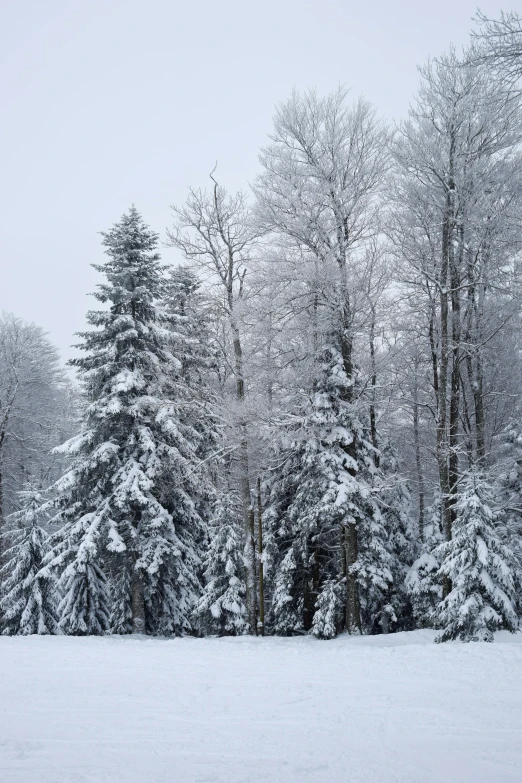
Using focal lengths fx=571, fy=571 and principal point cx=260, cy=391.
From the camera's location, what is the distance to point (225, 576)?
18.2 m

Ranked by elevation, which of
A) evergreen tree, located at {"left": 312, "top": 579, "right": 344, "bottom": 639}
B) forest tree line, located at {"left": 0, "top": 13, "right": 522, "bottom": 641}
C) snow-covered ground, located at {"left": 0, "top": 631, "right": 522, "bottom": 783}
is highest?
forest tree line, located at {"left": 0, "top": 13, "right": 522, "bottom": 641}

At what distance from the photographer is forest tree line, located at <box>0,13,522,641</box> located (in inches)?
541

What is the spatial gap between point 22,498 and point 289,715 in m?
16.3

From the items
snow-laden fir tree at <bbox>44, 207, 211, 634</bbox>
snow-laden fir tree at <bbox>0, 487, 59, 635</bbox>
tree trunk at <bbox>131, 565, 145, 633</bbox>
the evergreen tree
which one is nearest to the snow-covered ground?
the evergreen tree

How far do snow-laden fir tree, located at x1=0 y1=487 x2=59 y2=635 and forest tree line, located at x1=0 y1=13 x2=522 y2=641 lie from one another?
76mm

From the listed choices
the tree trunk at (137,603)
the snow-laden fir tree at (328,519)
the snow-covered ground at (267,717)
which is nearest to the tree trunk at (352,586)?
the snow-laden fir tree at (328,519)

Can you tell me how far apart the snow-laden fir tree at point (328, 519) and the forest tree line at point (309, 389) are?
Answer: 7 centimetres

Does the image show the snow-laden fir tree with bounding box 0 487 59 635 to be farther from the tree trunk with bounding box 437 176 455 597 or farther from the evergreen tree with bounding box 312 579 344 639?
the tree trunk with bounding box 437 176 455 597

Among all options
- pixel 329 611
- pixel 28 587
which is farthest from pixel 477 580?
pixel 28 587

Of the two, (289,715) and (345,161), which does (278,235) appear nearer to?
(345,161)

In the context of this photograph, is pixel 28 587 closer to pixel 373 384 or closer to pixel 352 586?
pixel 352 586

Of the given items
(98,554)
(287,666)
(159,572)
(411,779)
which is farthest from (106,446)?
(411,779)

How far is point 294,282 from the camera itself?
1511 cm

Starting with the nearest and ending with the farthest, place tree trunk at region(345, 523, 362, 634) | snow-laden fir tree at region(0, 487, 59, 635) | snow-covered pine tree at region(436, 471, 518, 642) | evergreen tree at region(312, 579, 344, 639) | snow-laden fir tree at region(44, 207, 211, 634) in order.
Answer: snow-covered pine tree at region(436, 471, 518, 642) → tree trunk at region(345, 523, 362, 634) → evergreen tree at region(312, 579, 344, 639) → snow-laden fir tree at region(44, 207, 211, 634) → snow-laden fir tree at region(0, 487, 59, 635)
